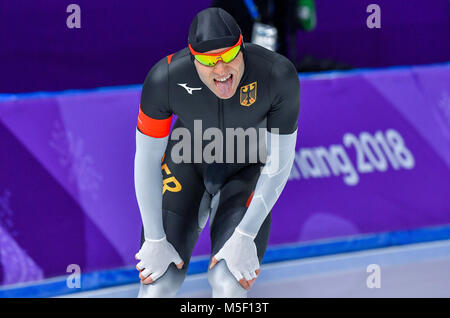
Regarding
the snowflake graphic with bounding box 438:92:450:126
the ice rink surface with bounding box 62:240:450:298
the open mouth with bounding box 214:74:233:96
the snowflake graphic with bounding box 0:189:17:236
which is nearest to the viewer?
the open mouth with bounding box 214:74:233:96


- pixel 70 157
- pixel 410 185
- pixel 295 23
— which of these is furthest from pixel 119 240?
pixel 295 23

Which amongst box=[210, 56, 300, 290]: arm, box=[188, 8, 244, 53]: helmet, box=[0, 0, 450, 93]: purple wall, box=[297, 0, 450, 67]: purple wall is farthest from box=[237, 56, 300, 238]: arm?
box=[297, 0, 450, 67]: purple wall

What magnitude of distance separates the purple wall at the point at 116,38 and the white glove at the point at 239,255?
341 centimetres

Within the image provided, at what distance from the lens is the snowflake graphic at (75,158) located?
4.41 meters

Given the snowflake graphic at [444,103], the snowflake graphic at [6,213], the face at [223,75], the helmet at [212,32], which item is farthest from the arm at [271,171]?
the snowflake graphic at [444,103]

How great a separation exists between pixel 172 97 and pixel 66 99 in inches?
68.2

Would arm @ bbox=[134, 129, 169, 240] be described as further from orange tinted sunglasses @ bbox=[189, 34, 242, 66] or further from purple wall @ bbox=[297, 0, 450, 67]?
purple wall @ bbox=[297, 0, 450, 67]

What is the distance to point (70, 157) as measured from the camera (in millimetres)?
4430

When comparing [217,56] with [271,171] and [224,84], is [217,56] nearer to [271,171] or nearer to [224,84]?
[224,84]

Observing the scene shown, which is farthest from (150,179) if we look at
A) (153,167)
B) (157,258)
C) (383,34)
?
(383,34)

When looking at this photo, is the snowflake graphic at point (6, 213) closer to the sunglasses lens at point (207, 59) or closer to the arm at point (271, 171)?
the arm at point (271, 171)

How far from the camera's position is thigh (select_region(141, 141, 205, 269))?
3.08 m

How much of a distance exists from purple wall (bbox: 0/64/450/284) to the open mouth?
1.86 meters
